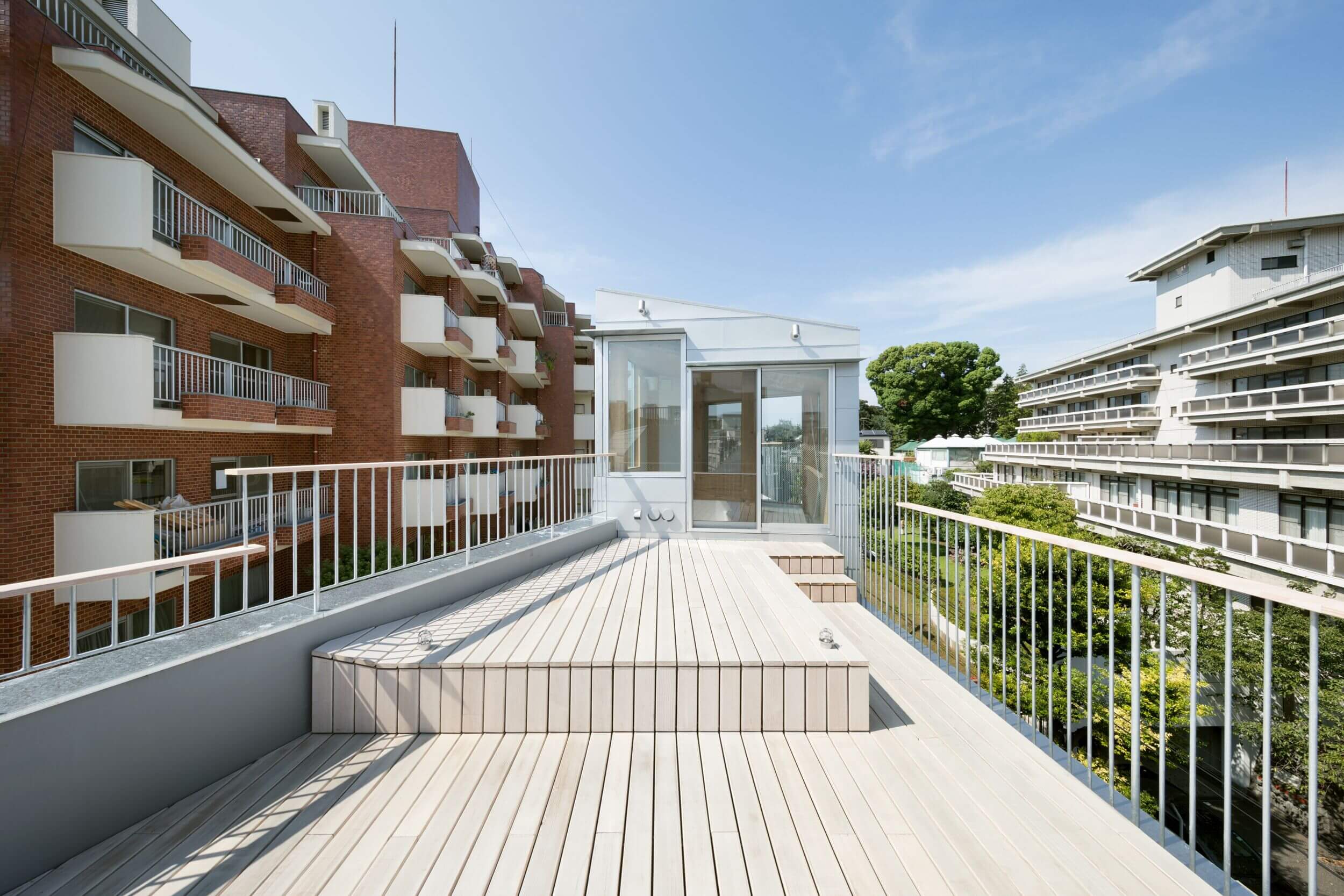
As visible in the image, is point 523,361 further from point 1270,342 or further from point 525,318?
point 1270,342

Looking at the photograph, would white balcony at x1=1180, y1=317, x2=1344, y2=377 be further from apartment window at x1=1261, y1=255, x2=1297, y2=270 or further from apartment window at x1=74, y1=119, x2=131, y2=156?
apartment window at x1=74, y1=119, x2=131, y2=156

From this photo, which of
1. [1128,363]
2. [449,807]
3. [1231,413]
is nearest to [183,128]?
[449,807]

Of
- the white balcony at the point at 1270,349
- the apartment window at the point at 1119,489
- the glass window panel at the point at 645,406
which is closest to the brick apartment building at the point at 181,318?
the glass window panel at the point at 645,406

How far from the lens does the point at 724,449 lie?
5430 mm

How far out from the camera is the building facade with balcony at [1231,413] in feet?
37.2

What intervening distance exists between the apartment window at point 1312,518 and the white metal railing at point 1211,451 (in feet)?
2.78

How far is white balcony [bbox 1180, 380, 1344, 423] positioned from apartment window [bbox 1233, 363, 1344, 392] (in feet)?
0.84

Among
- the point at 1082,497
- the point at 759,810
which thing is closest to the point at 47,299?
the point at 759,810

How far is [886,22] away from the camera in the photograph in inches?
380

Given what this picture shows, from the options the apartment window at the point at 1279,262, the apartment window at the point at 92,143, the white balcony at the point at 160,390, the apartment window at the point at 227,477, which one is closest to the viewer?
the white balcony at the point at 160,390

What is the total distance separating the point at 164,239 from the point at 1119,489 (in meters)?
26.8

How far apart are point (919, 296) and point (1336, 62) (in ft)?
62.4

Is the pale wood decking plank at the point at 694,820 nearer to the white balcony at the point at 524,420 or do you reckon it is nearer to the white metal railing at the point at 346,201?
the white metal railing at the point at 346,201

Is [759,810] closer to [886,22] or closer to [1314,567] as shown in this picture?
[886,22]
